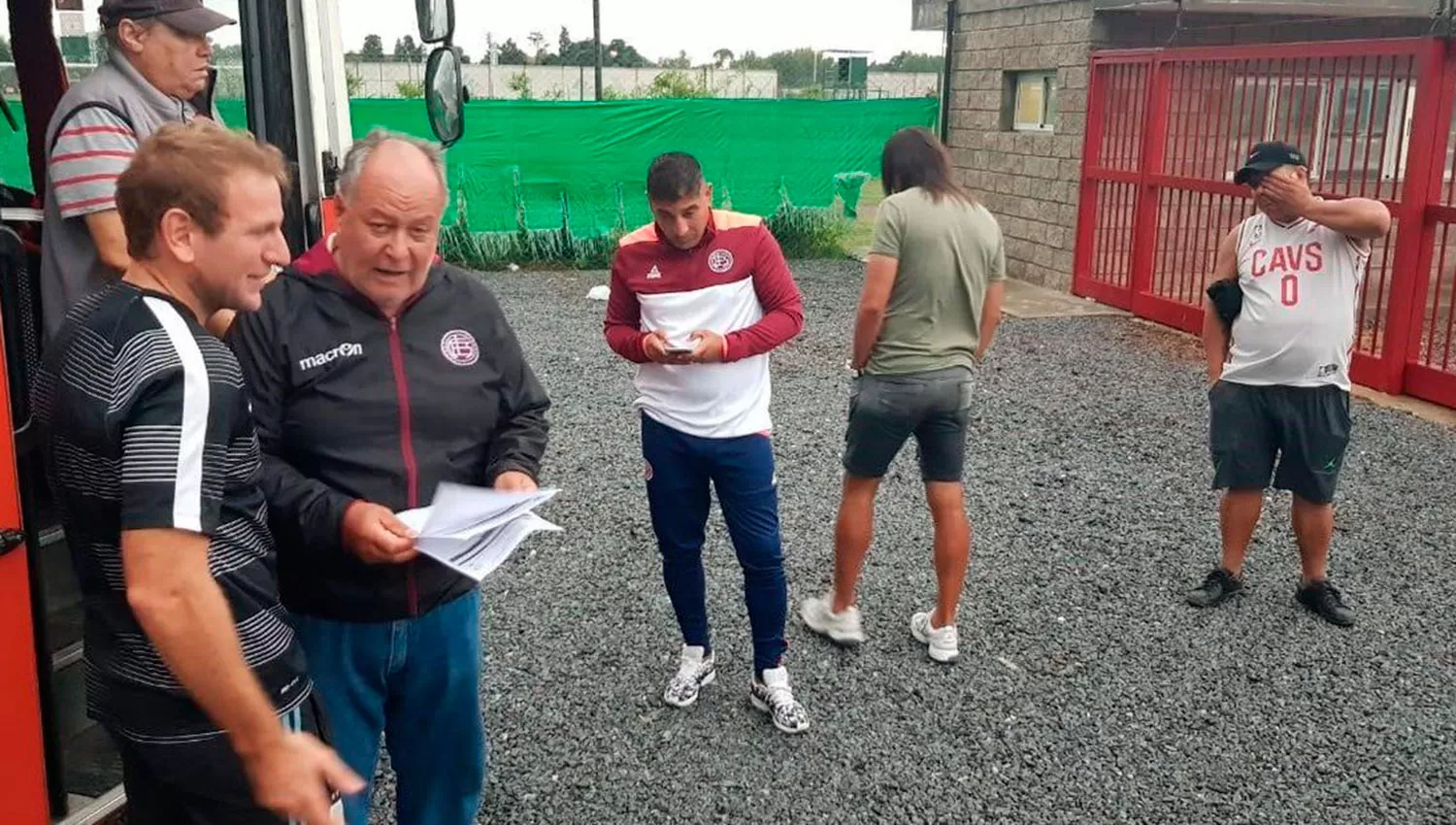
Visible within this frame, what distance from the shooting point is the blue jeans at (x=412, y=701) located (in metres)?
2.30

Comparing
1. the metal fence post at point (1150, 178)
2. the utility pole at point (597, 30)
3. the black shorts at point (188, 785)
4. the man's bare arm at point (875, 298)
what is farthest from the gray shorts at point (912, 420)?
the utility pole at point (597, 30)

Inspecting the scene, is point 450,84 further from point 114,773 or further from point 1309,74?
point 1309,74

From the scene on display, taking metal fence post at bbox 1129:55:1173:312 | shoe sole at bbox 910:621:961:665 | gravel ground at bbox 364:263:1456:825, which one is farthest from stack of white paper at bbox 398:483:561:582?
metal fence post at bbox 1129:55:1173:312

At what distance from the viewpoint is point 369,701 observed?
2.36m

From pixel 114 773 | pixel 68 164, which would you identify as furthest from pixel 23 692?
pixel 68 164

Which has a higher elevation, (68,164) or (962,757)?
(68,164)

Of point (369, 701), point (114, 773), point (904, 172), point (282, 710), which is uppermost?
point (904, 172)

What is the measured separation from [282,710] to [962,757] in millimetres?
Result: 2117

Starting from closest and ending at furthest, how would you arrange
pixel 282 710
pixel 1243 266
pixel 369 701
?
pixel 282 710 < pixel 369 701 < pixel 1243 266

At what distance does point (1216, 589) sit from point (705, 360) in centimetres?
238

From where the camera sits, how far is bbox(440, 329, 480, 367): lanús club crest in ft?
7.45

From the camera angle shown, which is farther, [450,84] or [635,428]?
[635,428]

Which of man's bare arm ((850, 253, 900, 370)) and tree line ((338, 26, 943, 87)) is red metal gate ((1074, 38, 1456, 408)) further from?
tree line ((338, 26, 943, 87))

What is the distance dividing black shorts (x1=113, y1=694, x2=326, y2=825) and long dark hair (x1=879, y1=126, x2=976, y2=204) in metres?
2.69
